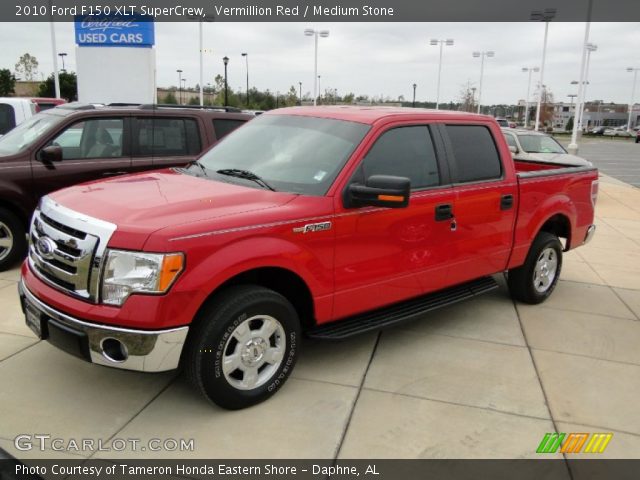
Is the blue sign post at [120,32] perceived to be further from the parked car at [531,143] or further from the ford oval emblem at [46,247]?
the ford oval emblem at [46,247]

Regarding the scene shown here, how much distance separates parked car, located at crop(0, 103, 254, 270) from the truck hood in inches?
104

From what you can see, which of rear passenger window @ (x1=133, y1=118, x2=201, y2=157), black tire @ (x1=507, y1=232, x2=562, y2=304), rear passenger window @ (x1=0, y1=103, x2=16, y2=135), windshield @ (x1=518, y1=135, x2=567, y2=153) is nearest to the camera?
black tire @ (x1=507, y1=232, x2=562, y2=304)

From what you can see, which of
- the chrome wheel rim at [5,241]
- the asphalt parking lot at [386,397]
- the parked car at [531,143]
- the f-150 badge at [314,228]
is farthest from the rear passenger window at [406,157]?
the parked car at [531,143]

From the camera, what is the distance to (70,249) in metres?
3.21

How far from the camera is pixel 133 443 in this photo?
124 inches

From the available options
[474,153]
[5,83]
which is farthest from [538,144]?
[5,83]

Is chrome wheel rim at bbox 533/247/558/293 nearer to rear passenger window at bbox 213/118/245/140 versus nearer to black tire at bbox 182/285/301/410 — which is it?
black tire at bbox 182/285/301/410

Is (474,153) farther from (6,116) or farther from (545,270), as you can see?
(6,116)

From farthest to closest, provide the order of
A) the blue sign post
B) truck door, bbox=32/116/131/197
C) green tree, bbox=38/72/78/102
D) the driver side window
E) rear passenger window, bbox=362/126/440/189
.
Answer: green tree, bbox=38/72/78/102 → the blue sign post → the driver side window → truck door, bbox=32/116/131/197 → rear passenger window, bbox=362/126/440/189

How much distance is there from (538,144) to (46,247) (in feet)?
39.4

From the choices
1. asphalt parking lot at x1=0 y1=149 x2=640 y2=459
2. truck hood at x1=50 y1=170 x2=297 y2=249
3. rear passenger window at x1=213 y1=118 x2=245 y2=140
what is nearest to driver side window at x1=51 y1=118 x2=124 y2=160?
rear passenger window at x1=213 y1=118 x2=245 y2=140

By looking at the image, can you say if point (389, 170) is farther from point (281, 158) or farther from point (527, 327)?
point (527, 327)

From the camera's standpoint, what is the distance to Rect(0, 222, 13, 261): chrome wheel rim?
6051 mm

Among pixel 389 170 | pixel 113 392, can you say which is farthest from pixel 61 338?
pixel 389 170
